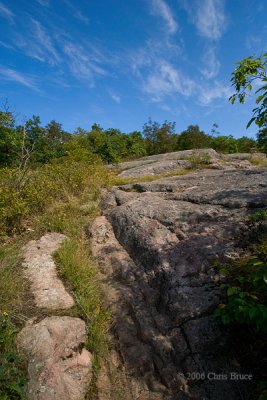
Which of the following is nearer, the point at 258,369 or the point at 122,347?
the point at 258,369

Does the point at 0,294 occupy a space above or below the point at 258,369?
above

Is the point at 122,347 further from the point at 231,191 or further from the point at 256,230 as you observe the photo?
the point at 231,191

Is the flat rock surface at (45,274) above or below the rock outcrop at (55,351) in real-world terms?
above

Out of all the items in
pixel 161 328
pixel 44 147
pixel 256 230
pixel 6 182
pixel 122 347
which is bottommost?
pixel 122 347

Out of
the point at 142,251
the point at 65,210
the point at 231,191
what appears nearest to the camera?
the point at 142,251

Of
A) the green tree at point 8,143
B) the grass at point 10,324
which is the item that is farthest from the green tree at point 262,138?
the green tree at point 8,143

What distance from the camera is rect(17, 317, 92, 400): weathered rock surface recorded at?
2.66 m

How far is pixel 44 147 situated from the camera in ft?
100

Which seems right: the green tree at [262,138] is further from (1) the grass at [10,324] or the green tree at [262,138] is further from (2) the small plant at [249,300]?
(1) the grass at [10,324]

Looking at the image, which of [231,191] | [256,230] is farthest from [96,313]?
[231,191]

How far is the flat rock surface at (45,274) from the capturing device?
3.61 metres

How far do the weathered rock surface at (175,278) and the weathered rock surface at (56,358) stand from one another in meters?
0.56

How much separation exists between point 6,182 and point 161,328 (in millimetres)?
5723

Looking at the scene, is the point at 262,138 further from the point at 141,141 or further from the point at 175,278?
the point at 141,141
